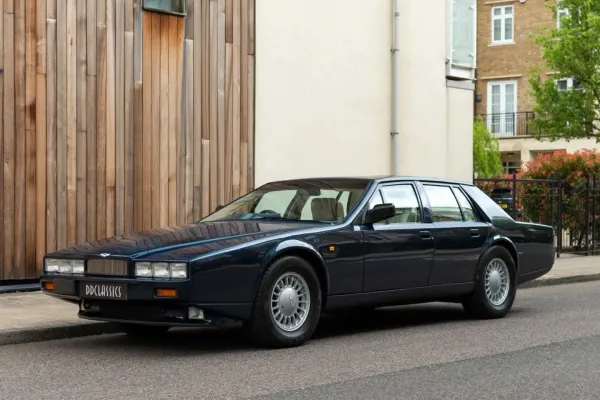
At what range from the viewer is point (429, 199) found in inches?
413

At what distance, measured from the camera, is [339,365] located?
309 inches

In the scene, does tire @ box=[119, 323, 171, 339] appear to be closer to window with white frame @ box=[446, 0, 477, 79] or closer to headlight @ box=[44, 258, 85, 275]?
headlight @ box=[44, 258, 85, 275]

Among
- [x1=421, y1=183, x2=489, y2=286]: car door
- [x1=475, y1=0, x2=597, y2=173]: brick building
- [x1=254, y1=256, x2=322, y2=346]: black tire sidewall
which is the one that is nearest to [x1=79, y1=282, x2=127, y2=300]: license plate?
[x1=254, y1=256, x2=322, y2=346]: black tire sidewall

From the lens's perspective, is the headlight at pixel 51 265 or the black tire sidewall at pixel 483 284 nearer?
the headlight at pixel 51 265

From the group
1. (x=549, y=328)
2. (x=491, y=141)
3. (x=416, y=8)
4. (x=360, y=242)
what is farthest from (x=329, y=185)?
(x=491, y=141)

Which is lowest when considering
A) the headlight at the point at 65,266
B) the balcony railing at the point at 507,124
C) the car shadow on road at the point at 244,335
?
the car shadow on road at the point at 244,335

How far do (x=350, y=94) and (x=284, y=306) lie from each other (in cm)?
876

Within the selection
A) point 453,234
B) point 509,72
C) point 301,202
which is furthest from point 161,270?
point 509,72

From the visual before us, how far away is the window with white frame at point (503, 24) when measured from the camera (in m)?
45.2

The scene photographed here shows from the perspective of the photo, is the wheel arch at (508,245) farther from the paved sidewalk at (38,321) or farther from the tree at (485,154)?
the tree at (485,154)

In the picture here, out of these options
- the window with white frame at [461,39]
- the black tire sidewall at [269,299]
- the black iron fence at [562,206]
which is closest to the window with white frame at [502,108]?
the black iron fence at [562,206]

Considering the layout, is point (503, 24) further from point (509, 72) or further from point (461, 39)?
point (461, 39)

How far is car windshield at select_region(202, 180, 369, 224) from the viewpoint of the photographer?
9.58 m

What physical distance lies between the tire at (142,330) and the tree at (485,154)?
32.4 meters
